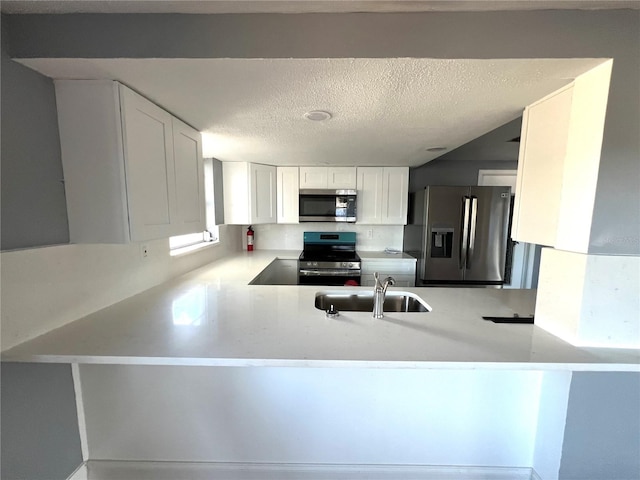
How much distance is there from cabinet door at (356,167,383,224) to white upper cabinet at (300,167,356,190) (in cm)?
12

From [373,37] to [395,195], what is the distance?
245cm

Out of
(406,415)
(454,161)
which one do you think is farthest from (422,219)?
(406,415)

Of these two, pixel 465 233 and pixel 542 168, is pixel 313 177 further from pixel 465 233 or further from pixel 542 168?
pixel 542 168

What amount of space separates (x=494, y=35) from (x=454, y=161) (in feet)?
9.50

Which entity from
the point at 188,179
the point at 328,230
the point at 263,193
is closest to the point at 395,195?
the point at 328,230

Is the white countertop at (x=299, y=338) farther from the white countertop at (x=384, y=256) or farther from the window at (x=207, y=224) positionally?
the white countertop at (x=384, y=256)

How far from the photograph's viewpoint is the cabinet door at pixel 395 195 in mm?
3146

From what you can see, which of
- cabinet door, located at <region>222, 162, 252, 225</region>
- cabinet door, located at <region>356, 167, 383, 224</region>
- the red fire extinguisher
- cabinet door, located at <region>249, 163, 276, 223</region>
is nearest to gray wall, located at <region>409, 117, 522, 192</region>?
cabinet door, located at <region>356, 167, 383, 224</region>

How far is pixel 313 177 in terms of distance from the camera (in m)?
3.15

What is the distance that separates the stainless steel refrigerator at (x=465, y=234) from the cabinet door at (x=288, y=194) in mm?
1558

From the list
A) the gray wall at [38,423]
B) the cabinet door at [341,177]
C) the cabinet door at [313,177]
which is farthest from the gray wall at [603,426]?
the cabinet door at [313,177]

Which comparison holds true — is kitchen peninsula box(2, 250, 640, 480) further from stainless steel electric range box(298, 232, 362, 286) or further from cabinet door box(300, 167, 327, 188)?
cabinet door box(300, 167, 327, 188)

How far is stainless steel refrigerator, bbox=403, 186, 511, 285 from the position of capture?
8.87ft

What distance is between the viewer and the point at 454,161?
344 cm
